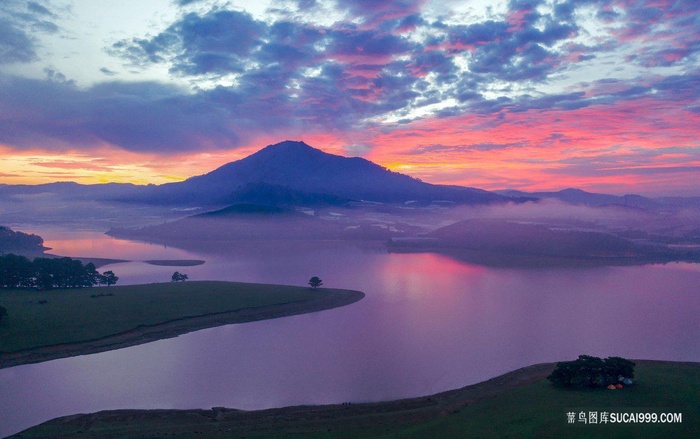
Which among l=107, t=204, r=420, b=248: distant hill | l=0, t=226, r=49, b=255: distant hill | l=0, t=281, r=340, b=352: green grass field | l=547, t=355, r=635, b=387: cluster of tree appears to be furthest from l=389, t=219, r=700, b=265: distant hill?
l=0, t=226, r=49, b=255: distant hill

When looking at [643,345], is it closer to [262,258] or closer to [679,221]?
[262,258]

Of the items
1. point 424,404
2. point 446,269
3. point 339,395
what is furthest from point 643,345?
point 446,269

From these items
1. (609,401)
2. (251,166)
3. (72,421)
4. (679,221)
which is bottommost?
(72,421)

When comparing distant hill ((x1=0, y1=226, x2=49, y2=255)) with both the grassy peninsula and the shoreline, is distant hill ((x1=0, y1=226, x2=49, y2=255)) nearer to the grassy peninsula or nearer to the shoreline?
the grassy peninsula

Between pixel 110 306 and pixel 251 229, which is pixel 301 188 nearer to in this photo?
pixel 251 229

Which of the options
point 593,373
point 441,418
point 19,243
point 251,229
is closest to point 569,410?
point 593,373

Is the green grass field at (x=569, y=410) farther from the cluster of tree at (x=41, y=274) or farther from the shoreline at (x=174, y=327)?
the cluster of tree at (x=41, y=274)
